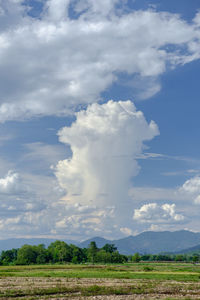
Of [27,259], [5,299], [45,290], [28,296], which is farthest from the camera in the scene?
[27,259]

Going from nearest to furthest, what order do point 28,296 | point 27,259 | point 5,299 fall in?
point 5,299
point 28,296
point 27,259

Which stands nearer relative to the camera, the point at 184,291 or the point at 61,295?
Answer: the point at 61,295

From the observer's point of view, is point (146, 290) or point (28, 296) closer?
point (28, 296)

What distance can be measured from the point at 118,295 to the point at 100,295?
2.62 metres

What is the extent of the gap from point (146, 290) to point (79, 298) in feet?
43.8

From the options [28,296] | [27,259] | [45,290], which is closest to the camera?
[28,296]

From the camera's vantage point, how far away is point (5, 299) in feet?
142

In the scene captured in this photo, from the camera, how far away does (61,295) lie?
47594 millimetres

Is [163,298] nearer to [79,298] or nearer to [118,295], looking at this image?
[118,295]

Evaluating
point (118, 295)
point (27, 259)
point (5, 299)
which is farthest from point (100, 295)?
point (27, 259)

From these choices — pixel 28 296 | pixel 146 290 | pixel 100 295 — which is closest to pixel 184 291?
pixel 146 290

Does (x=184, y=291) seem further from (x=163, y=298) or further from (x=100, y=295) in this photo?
(x=100, y=295)

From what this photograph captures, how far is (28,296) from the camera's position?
46250mm

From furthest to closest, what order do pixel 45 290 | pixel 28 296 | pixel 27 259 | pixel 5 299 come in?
pixel 27 259 < pixel 45 290 < pixel 28 296 < pixel 5 299
